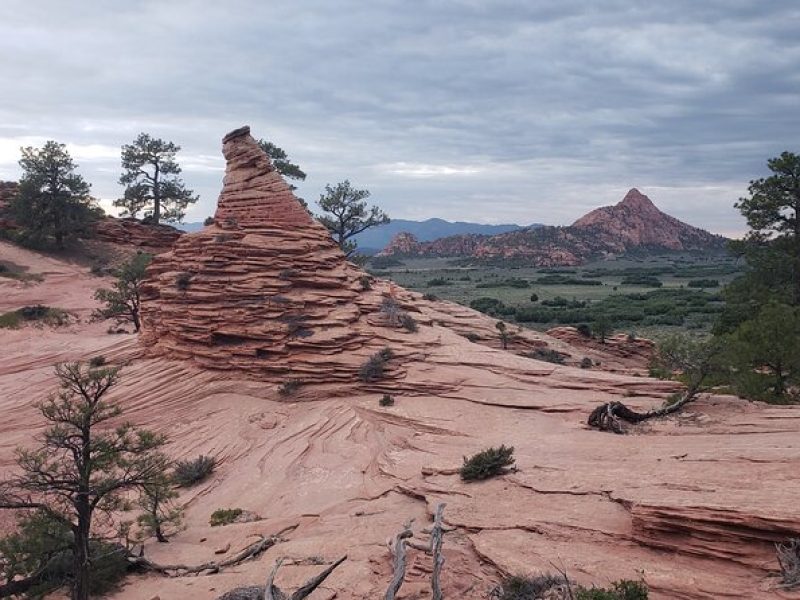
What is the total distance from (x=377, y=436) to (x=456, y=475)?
5043mm

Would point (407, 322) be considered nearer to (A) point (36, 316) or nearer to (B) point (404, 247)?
(A) point (36, 316)

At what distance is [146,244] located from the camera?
5669 cm

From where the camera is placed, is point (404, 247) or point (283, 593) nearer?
point (283, 593)

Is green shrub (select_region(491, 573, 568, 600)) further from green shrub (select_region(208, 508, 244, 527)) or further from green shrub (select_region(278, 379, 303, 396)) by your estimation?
→ green shrub (select_region(278, 379, 303, 396))

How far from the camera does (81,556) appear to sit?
11398 mm

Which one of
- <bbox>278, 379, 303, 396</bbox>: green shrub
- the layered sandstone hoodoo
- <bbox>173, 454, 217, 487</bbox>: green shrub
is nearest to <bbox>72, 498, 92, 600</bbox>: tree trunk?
<bbox>173, 454, 217, 487</bbox>: green shrub

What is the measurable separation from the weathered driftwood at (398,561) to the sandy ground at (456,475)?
0.34 meters

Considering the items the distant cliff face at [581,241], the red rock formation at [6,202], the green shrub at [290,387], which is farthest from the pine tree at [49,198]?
the distant cliff face at [581,241]

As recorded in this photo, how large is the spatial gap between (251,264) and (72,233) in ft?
119

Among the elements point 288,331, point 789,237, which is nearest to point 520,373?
point 288,331

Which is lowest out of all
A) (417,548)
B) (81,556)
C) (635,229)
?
(81,556)

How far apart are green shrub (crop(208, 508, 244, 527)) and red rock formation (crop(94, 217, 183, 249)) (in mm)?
44178

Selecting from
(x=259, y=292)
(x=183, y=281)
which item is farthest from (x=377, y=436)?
(x=183, y=281)

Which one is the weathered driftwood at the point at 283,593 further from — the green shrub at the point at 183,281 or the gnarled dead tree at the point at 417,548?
the green shrub at the point at 183,281
